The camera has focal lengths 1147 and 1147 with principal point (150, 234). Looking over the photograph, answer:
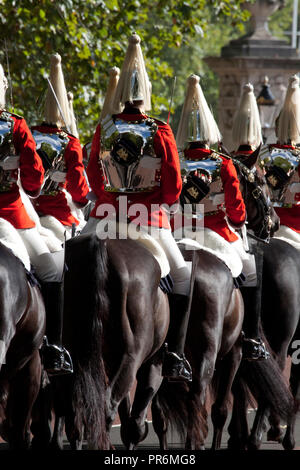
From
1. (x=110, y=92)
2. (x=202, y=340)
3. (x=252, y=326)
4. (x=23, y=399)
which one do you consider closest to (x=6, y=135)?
(x=23, y=399)

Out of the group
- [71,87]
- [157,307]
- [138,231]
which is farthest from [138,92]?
[71,87]

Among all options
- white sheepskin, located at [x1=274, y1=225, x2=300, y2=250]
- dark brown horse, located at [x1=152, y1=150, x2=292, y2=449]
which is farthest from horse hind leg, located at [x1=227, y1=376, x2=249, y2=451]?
white sheepskin, located at [x1=274, y1=225, x2=300, y2=250]

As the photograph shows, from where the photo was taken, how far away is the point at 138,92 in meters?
6.96

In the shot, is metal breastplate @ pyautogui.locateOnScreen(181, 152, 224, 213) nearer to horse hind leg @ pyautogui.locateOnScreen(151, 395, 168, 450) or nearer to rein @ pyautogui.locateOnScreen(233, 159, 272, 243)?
rein @ pyautogui.locateOnScreen(233, 159, 272, 243)

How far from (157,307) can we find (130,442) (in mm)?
858

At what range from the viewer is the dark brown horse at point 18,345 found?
5957 mm

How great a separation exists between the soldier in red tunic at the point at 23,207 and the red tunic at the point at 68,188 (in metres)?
1.65

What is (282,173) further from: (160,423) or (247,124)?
(160,423)

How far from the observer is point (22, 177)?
6609 mm

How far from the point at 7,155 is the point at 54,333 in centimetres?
105

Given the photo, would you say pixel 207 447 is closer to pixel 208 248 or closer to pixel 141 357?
pixel 208 248

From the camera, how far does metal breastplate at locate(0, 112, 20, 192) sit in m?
6.38

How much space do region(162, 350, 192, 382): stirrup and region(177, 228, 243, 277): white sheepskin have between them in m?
0.83

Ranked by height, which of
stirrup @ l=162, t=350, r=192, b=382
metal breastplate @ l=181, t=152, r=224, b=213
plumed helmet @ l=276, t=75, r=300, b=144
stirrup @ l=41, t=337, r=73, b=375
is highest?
plumed helmet @ l=276, t=75, r=300, b=144
